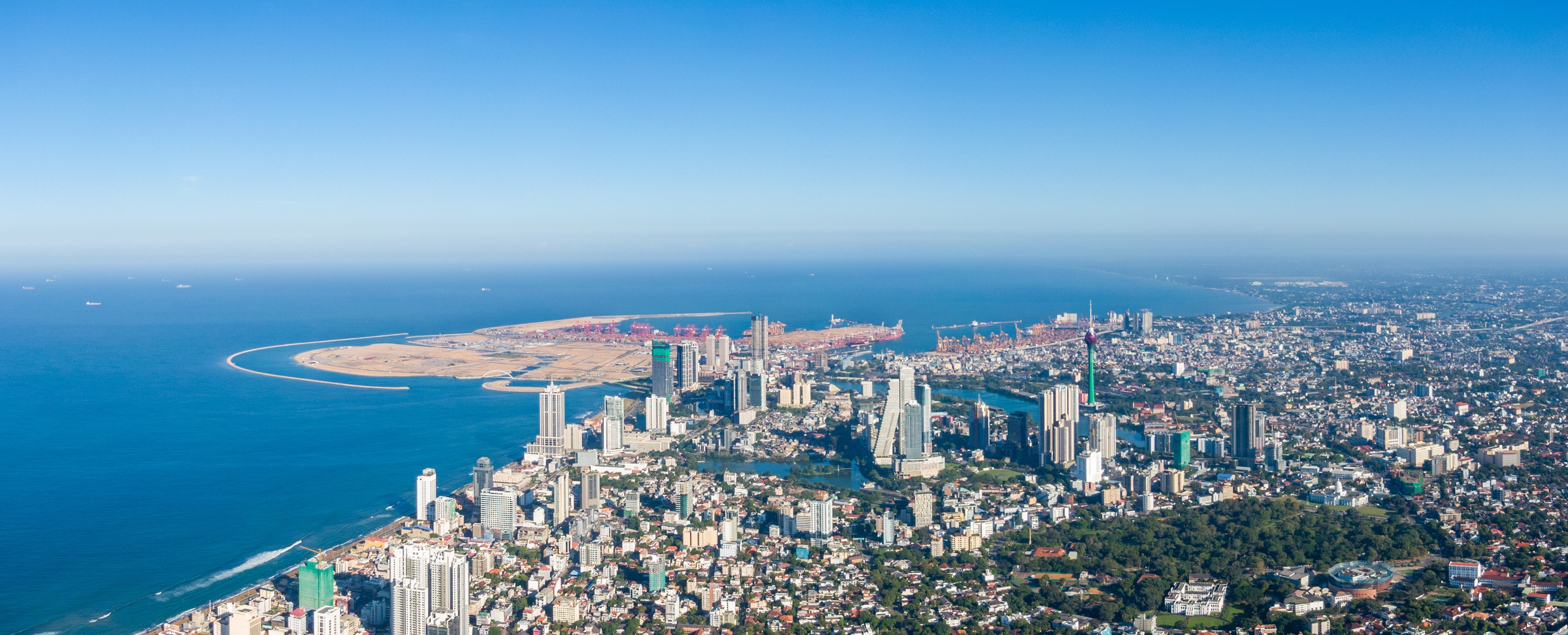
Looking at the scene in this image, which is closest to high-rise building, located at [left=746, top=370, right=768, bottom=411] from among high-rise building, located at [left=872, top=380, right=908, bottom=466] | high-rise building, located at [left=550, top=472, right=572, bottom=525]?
high-rise building, located at [left=872, top=380, right=908, bottom=466]

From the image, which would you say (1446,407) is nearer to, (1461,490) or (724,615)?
(1461,490)

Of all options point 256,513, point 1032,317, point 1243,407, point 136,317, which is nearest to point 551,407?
point 256,513

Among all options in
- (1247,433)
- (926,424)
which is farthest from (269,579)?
(1247,433)

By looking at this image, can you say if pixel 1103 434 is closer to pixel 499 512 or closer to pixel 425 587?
pixel 499 512

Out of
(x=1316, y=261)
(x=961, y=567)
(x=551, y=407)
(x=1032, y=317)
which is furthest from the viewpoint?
(x=1316, y=261)

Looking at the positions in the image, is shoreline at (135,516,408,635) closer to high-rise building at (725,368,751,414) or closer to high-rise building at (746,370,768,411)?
high-rise building at (725,368,751,414)

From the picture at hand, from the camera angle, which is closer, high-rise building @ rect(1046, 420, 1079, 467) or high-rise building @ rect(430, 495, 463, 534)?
high-rise building @ rect(430, 495, 463, 534)
